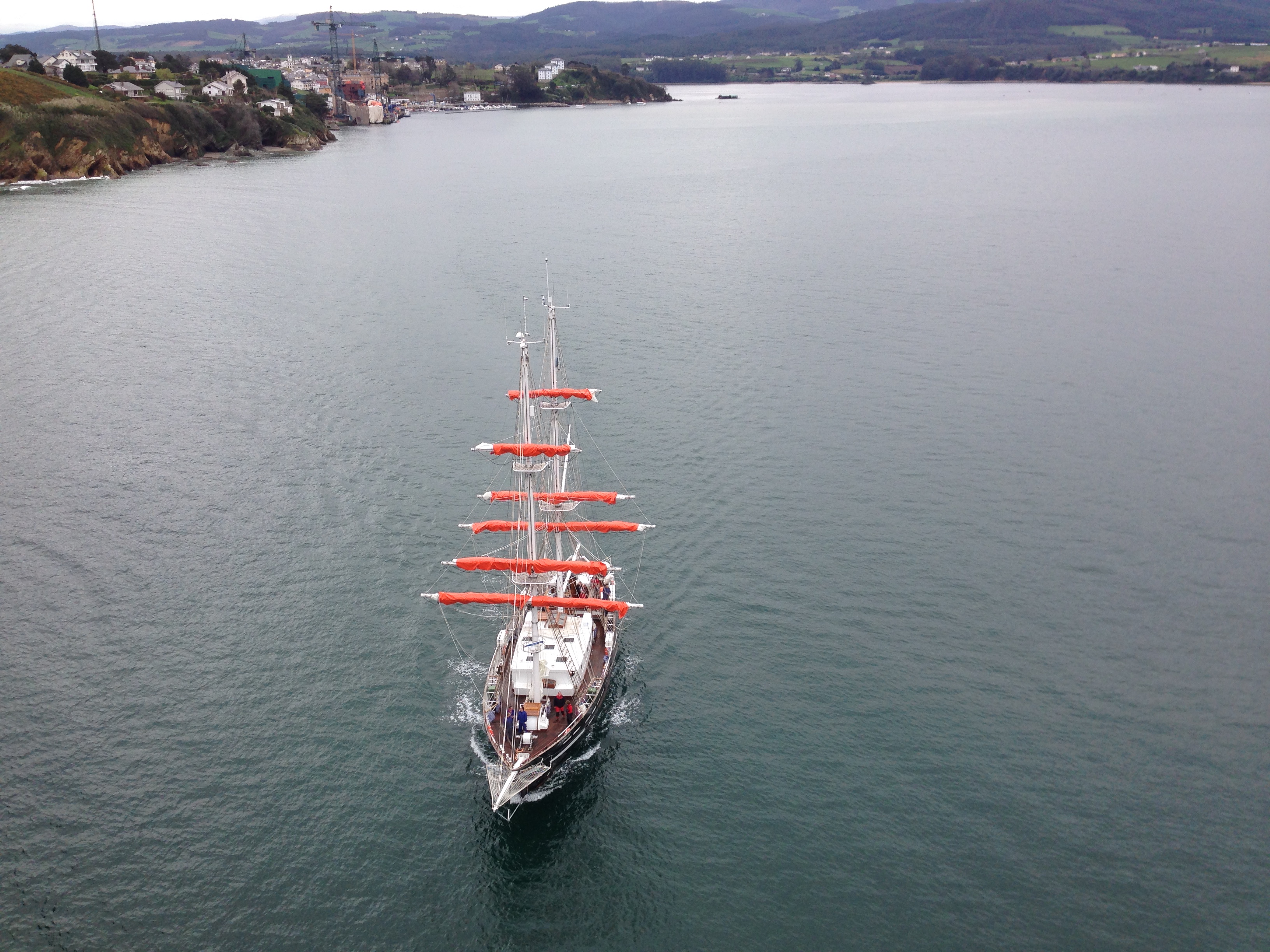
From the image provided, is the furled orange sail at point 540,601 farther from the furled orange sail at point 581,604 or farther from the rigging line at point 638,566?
the rigging line at point 638,566

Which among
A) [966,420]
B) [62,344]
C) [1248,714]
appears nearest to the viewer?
[1248,714]

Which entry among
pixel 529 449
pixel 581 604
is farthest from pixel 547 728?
pixel 529 449

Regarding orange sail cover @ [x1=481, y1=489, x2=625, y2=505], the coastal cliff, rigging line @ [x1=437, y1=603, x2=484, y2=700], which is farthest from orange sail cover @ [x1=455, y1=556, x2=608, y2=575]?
the coastal cliff

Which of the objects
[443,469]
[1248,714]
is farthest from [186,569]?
[1248,714]

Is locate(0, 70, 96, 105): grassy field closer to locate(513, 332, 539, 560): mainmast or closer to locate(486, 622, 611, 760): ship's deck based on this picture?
locate(513, 332, 539, 560): mainmast

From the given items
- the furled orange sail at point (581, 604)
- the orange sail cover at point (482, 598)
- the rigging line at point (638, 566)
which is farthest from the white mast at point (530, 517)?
the rigging line at point (638, 566)

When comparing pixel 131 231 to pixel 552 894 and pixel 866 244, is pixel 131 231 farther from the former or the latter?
pixel 552 894

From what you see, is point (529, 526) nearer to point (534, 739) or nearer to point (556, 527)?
point (556, 527)
